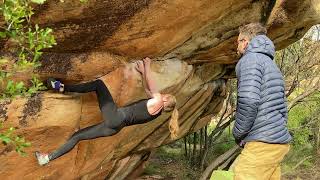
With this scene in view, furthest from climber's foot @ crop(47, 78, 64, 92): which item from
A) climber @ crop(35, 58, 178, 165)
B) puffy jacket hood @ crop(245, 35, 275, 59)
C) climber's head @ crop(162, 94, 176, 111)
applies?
puffy jacket hood @ crop(245, 35, 275, 59)

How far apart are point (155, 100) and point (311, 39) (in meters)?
11.1

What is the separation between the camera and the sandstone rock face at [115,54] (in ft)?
24.2

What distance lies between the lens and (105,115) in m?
7.88

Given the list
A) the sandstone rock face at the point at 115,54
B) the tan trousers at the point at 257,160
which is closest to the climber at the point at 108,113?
the sandstone rock face at the point at 115,54

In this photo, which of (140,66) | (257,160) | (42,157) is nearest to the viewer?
(257,160)

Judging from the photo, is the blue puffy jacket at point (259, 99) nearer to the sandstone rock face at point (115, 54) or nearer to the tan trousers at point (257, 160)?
the tan trousers at point (257, 160)

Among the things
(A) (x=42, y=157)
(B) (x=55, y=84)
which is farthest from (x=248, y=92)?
(A) (x=42, y=157)

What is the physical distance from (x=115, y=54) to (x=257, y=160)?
317 centimetres

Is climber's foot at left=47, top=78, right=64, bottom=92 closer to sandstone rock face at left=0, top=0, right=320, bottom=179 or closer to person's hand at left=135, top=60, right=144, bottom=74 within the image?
sandstone rock face at left=0, top=0, right=320, bottom=179

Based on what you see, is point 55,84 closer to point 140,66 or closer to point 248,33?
point 140,66

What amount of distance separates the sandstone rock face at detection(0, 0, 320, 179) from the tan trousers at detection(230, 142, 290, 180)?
2.75m

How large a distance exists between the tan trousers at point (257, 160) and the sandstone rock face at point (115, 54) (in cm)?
275

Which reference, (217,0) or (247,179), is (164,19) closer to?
(217,0)

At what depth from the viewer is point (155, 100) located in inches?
314
